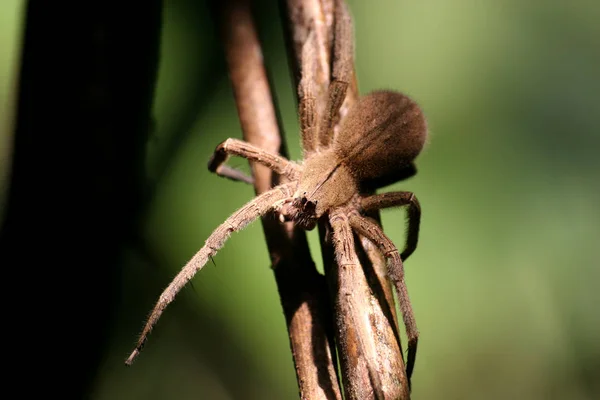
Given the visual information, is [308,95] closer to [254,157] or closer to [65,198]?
[254,157]

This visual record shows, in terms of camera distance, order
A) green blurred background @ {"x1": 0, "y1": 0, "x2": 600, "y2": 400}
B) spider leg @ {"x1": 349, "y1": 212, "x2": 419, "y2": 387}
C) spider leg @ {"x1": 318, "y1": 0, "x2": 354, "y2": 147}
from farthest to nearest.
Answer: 1. green blurred background @ {"x1": 0, "y1": 0, "x2": 600, "y2": 400}
2. spider leg @ {"x1": 318, "y1": 0, "x2": 354, "y2": 147}
3. spider leg @ {"x1": 349, "y1": 212, "x2": 419, "y2": 387}

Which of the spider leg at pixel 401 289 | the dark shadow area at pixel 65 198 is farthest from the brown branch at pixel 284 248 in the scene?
the dark shadow area at pixel 65 198

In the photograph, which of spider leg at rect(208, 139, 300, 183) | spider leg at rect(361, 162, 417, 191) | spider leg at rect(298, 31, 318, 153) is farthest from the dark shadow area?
spider leg at rect(361, 162, 417, 191)

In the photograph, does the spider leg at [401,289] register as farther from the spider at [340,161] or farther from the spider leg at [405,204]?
the spider leg at [405,204]

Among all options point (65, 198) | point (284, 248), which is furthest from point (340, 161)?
point (65, 198)

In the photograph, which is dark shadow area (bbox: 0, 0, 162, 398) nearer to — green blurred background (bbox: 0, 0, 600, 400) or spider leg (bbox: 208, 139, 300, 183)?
green blurred background (bbox: 0, 0, 600, 400)

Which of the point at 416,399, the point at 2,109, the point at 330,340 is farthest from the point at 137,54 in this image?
the point at 416,399
